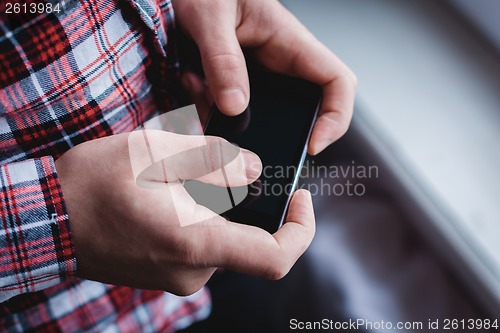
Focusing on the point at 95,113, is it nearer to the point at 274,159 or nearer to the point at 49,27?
the point at 49,27

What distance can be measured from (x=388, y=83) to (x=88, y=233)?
538 millimetres

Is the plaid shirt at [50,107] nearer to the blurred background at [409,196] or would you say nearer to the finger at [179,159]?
the finger at [179,159]

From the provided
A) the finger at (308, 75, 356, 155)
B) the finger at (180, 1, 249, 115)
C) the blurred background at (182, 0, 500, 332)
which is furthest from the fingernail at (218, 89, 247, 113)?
the blurred background at (182, 0, 500, 332)

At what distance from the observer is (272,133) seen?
53cm

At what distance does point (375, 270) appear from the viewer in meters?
0.64

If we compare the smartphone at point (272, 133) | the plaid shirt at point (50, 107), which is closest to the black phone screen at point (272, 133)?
the smartphone at point (272, 133)

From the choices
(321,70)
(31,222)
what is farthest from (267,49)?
(31,222)

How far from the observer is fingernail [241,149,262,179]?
0.46 metres

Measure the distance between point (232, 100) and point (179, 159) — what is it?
0.11 m

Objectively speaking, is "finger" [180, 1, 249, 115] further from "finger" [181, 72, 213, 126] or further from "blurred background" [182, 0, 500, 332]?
"blurred background" [182, 0, 500, 332]

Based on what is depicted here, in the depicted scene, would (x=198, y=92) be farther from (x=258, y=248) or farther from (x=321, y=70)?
(x=258, y=248)

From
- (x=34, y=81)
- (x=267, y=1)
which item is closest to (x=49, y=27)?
(x=34, y=81)

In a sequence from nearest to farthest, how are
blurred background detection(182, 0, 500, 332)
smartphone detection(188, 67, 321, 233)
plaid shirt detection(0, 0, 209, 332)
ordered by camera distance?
plaid shirt detection(0, 0, 209, 332) < smartphone detection(188, 67, 321, 233) < blurred background detection(182, 0, 500, 332)

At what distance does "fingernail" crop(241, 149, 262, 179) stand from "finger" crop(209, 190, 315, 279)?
0.06 meters
